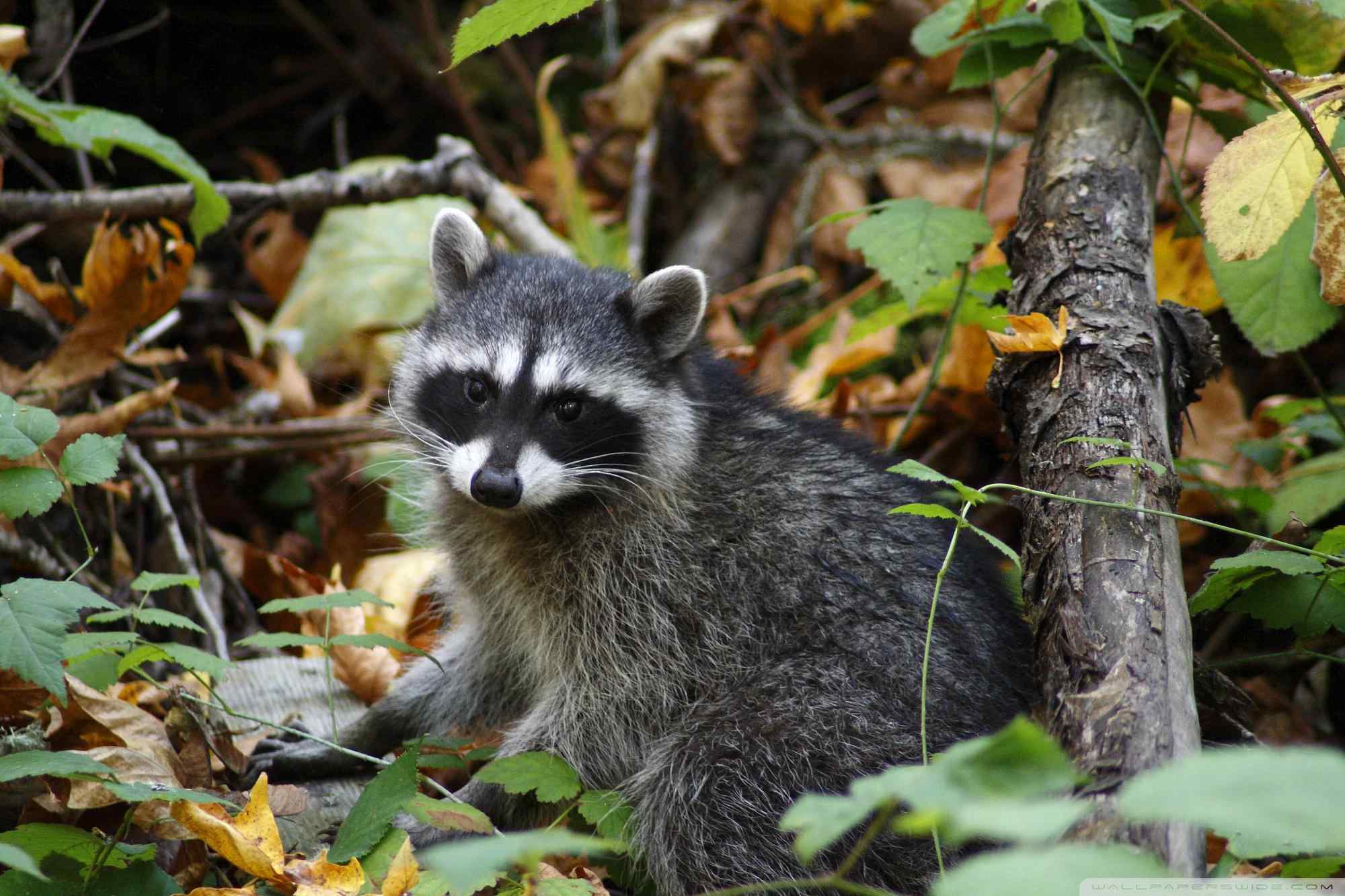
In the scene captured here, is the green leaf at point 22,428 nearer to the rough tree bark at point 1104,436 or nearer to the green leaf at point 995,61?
the rough tree bark at point 1104,436

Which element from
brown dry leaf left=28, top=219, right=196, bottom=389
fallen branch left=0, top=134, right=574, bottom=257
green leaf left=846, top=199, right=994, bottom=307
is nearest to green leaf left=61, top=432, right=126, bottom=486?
brown dry leaf left=28, top=219, right=196, bottom=389

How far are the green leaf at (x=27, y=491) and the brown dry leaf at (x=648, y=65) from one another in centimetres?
515

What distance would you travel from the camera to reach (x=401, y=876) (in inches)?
119

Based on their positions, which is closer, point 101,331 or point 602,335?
point 602,335

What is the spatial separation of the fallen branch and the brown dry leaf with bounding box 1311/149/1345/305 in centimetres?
303

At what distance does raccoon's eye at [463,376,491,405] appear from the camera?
392cm

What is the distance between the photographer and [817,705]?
3.42m

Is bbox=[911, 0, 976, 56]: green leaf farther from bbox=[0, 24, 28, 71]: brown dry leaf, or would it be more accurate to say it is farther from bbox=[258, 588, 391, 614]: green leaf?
bbox=[0, 24, 28, 71]: brown dry leaf

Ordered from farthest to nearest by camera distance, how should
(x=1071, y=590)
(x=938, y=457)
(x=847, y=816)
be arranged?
(x=938, y=457), (x=1071, y=590), (x=847, y=816)

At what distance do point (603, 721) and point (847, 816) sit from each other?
2.30 meters

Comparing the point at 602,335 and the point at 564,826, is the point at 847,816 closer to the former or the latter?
the point at 564,826

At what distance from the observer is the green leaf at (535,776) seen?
330 centimetres

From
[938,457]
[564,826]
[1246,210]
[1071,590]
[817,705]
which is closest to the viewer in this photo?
[1071,590]

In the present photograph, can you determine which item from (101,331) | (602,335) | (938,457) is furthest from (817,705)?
(101,331)
